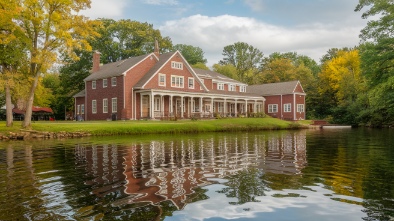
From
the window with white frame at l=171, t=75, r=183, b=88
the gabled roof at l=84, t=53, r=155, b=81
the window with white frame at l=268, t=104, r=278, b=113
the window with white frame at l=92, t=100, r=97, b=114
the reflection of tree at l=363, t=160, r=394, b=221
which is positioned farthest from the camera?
the window with white frame at l=268, t=104, r=278, b=113

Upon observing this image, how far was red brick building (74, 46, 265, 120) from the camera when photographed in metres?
40.3

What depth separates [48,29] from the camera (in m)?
26.3

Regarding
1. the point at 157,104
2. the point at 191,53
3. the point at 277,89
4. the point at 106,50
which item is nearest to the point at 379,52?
the point at 157,104

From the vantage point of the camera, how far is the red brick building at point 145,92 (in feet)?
132

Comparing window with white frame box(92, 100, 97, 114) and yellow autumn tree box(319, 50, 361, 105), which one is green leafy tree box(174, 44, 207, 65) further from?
window with white frame box(92, 100, 97, 114)

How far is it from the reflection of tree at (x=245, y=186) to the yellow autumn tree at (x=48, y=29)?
70.4ft

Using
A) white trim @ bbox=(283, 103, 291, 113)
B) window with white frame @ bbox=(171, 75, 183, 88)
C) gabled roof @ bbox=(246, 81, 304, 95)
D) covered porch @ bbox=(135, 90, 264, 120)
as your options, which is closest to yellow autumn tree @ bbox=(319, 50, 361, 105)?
gabled roof @ bbox=(246, 81, 304, 95)

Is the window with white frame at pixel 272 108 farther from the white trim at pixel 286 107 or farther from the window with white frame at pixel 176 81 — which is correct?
the window with white frame at pixel 176 81

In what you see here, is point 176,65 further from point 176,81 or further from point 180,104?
point 180,104

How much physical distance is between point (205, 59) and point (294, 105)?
41467 mm

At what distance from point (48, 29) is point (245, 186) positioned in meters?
24.0

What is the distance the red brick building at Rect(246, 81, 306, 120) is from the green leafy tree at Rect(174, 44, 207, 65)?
97.1 ft

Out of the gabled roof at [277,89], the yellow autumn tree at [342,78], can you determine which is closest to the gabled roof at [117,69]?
the gabled roof at [277,89]

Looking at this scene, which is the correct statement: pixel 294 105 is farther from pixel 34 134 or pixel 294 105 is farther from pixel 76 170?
pixel 76 170
